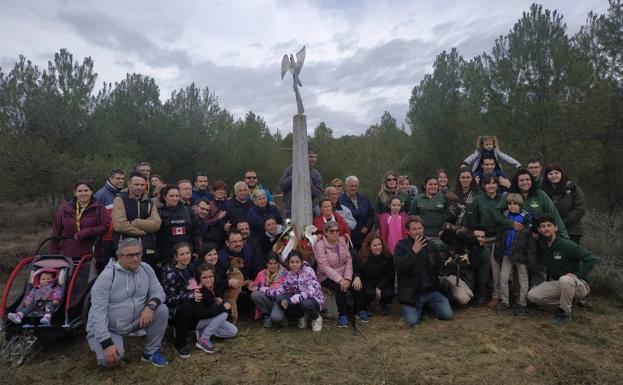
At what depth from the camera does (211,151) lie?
1661 cm

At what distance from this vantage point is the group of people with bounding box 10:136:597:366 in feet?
12.7

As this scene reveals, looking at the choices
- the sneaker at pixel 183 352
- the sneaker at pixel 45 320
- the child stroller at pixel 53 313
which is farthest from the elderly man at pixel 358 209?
the sneaker at pixel 45 320

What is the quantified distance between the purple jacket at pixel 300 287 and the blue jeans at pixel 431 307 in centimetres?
99

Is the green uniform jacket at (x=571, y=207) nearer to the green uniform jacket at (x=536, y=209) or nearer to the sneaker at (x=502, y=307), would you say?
the green uniform jacket at (x=536, y=209)

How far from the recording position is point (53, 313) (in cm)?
354

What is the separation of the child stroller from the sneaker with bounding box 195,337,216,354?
3.53 ft

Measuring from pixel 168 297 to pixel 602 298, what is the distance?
17.2 feet

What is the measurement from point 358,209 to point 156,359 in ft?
10.3

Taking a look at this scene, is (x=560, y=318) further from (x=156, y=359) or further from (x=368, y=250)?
(x=156, y=359)

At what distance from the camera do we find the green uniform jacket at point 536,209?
14.5 ft

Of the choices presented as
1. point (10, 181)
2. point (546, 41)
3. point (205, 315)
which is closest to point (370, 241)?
point (205, 315)

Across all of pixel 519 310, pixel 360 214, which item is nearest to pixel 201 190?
pixel 360 214

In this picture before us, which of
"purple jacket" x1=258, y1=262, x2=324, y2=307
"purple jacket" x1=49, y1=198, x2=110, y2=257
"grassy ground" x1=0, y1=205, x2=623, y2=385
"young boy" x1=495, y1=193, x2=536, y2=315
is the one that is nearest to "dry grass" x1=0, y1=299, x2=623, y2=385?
"grassy ground" x1=0, y1=205, x2=623, y2=385

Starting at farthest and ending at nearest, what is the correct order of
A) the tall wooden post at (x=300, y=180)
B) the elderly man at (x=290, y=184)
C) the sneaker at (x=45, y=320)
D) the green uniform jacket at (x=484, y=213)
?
1. the elderly man at (x=290, y=184)
2. the tall wooden post at (x=300, y=180)
3. the green uniform jacket at (x=484, y=213)
4. the sneaker at (x=45, y=320)
